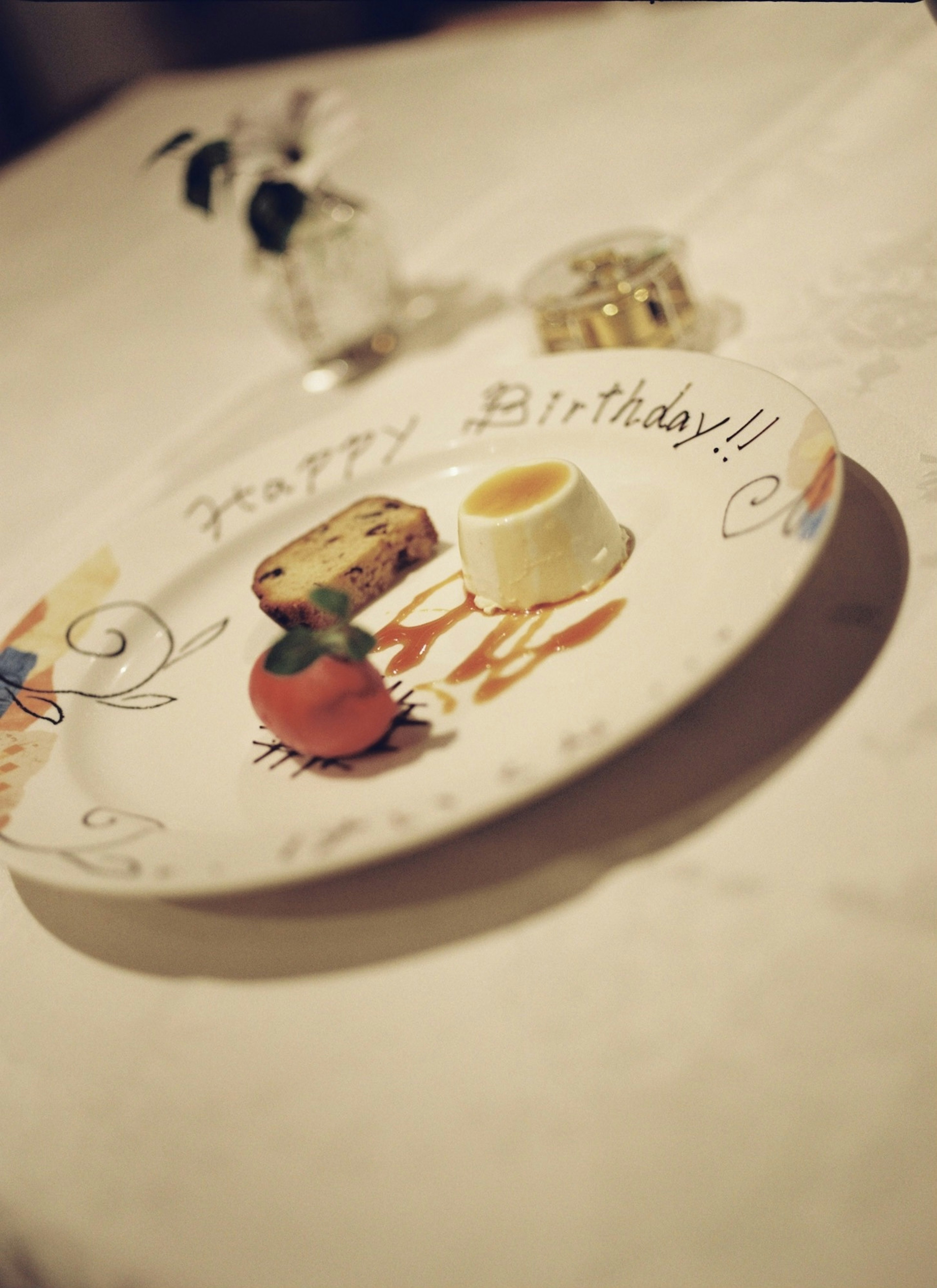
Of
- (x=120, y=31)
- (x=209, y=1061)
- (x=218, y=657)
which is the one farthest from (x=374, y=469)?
(x=120, y=31)

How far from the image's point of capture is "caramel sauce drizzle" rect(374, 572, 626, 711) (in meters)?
0.98


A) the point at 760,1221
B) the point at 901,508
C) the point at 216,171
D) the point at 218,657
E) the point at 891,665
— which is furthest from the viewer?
the point at 216,171

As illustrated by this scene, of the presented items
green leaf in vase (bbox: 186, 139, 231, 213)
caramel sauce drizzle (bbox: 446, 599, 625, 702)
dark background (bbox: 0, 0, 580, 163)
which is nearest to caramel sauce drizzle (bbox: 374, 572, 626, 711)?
caramel sauce drizzle (bbox: 446, 599, 625, 702)

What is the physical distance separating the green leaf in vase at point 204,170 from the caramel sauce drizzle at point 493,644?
94 centimetres

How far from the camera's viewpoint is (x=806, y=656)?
0.83 m

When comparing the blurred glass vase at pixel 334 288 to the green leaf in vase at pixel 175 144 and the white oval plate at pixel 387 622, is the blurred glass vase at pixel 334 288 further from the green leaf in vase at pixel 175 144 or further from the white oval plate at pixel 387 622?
the white oval plate at pixel 387 622

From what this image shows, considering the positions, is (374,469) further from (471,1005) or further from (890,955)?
(890,955)

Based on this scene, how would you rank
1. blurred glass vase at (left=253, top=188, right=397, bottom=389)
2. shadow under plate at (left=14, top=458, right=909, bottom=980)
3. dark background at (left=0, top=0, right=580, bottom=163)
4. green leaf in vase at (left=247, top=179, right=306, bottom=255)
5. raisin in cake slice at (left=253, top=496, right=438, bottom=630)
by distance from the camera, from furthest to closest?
dark background at (left=0, top=0, right=580, bottom=163) < blurred glass vase at (left=253, top=188, right=397, bottom=389) < green leaf in vase at (left=247, top=179, right=306, bottom=255) < raisin in cake slice at (left=253, top=496, right=438, bottom=630) < shadow under plate at (left=14, top=458, right=909, bottom=980)

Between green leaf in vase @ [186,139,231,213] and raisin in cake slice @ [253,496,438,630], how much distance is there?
0.73 meters

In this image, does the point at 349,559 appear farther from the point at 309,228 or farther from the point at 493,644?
the point at 309,228

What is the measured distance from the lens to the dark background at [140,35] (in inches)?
201

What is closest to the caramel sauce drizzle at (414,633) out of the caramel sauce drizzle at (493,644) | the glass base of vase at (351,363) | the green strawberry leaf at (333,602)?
the caramel sauce drizzle at (493,644)

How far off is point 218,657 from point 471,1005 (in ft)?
2.03

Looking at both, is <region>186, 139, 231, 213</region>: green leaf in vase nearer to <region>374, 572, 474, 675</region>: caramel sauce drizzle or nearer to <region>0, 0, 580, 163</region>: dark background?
Result: <region>374, 572, 474, 675</region>: caramel sauce drizzle
